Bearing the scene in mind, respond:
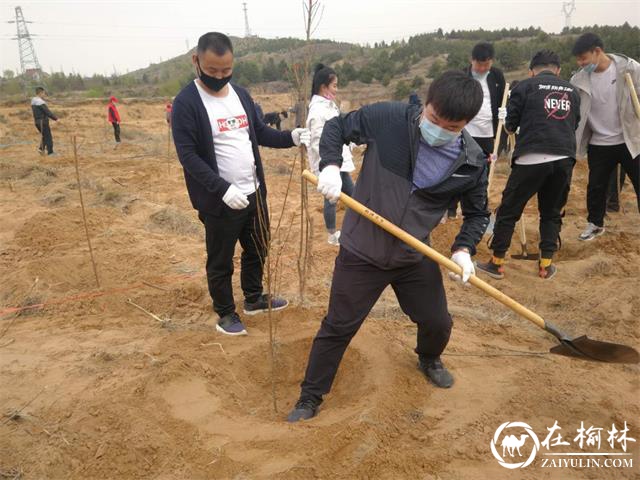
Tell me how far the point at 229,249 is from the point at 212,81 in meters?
1.08

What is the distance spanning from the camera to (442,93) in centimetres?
199

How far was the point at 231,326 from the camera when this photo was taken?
3344 mm

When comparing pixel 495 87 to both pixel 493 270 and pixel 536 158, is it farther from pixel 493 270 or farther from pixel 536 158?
pixel 493 270

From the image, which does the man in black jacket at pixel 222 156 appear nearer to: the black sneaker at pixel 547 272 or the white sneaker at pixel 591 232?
the black sneaker at pixel 547 272

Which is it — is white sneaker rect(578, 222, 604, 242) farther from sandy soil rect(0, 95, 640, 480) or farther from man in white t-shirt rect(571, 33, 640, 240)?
man in white t-shirt rect(571, 33, 640, 240)

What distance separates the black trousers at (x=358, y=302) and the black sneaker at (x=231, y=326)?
3.34 feet

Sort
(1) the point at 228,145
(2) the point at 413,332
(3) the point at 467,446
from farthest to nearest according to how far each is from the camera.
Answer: (2) the point at 413,332
(1) the point at 228,145
(3) the point at 467,446

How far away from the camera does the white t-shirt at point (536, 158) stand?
12.3 feet

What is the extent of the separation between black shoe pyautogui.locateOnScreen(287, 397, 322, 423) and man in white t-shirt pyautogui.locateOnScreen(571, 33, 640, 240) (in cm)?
375

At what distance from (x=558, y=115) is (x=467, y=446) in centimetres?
285

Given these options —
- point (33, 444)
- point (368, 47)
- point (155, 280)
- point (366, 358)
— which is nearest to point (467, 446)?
point (366, 358)

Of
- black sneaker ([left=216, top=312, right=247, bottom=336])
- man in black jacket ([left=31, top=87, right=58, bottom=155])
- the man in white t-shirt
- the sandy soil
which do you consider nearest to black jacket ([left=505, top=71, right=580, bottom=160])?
the man in white t-shirt

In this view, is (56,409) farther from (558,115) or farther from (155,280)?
(558,115)

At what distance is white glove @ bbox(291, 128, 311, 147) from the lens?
3.03 m
